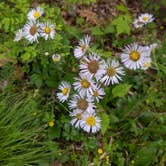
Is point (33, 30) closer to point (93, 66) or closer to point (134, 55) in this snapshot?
point (93, 66)

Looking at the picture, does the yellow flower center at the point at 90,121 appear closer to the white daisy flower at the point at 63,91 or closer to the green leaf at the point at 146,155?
the white daisy flower at the point at 63,91

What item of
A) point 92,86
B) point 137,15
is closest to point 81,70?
point 92,86

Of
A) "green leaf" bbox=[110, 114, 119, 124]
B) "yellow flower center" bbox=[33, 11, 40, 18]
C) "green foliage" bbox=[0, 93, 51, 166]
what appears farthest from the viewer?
"yellow flower center" bbox=[33, 11, 40, 18]

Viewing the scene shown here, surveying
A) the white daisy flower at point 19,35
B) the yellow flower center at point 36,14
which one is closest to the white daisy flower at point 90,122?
the white daisy flower at point 19,35

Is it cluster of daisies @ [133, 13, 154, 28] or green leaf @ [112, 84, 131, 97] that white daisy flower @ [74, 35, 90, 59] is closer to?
green leaf @ [112, 84, 131, 97]

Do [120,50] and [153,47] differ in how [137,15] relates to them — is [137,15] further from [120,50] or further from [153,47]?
[153,47]

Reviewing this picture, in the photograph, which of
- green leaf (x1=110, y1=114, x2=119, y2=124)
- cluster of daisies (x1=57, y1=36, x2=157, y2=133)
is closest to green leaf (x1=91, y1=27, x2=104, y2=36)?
cluster of daisies (x1=57, y1=36, x2=157, y2=133)

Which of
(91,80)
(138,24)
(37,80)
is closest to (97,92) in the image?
(91,80)
